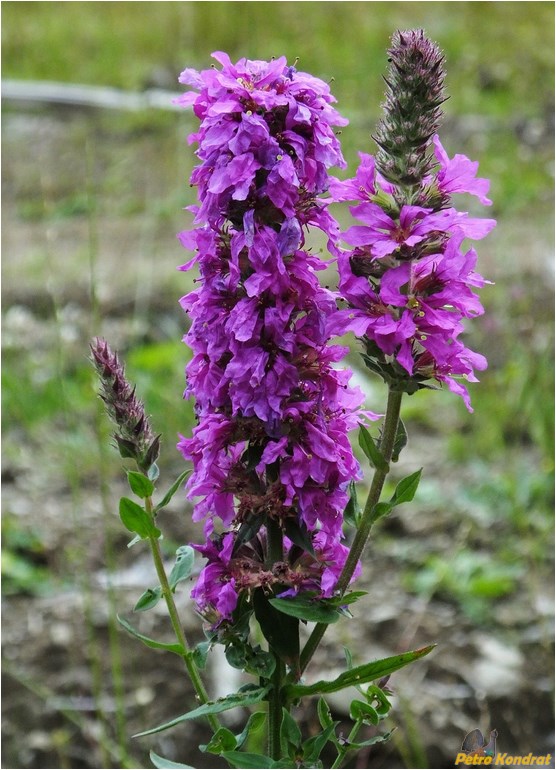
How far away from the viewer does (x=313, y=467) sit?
166 cm

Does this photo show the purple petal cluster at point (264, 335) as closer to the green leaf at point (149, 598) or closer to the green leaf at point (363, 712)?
the green leaf at point (149, 598)

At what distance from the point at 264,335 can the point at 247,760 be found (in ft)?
2.65

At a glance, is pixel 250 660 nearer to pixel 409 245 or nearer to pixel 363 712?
pixel 363 712

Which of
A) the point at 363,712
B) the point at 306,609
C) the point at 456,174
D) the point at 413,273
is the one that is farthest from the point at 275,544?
the point at 456,174

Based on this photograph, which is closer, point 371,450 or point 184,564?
point 371,450

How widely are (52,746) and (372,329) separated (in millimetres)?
2107

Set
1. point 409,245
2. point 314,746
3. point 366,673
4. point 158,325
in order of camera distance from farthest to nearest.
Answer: point 158,325 → point 314,746 → point 366,673 → point 409,245

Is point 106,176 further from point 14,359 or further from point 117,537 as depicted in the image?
point 117,537

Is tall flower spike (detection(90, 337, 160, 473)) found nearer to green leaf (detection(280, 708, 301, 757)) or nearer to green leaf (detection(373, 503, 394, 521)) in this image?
green leaf (detection(373, 503, 394, 521))

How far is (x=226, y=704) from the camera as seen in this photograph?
66.9 inches

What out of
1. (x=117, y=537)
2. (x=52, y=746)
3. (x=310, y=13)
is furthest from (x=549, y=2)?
(x=52, y=746)

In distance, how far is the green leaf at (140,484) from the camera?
1.72m

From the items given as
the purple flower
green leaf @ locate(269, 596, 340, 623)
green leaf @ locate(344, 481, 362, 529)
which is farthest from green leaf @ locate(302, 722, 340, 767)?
the purple flower

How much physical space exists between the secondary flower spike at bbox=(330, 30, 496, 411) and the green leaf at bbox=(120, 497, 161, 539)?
515 millimetres
